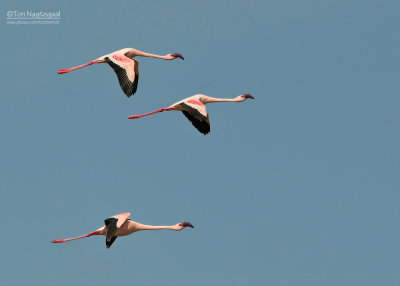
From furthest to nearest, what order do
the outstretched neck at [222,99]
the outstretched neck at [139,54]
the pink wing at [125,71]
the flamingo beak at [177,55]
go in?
the flamingo beak at [177,55] → the outstretched neck at [139,54] → the outstretched neck at [222,99] → the pink wing at [125,71]

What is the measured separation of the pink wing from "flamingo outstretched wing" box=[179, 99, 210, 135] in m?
2.18

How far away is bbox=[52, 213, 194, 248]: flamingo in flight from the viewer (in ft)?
144

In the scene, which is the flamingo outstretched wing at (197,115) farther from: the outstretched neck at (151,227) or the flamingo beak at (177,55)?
the flamingo beak at (177,55)

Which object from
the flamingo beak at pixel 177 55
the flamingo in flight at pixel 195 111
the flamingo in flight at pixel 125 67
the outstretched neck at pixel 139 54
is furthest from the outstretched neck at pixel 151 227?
the flamingo beak at pixel 177 55

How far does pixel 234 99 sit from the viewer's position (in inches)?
2068

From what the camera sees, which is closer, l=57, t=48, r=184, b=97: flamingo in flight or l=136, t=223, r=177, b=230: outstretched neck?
l=57, t=48, r=184, b=97: flamingo in flight

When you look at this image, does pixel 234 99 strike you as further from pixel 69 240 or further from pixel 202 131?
pixel 69 240

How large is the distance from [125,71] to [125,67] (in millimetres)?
274

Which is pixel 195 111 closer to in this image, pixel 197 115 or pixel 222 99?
pixel 197 115

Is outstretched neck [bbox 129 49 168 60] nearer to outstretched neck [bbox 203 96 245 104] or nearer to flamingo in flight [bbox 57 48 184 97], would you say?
flamingo in flight [bbox 57 48 184 97]

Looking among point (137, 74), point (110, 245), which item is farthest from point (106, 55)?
point (110, 245)

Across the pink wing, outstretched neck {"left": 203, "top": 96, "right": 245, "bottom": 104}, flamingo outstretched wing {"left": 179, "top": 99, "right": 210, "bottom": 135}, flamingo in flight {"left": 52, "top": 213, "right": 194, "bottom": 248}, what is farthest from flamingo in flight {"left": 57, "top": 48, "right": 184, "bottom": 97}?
flamingo in flight {"left": 52, "top": 213, "right": 194, "bottom": 248}

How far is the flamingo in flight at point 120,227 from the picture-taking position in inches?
1724

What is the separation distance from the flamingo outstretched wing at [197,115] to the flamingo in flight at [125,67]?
Answer: 2183mm
